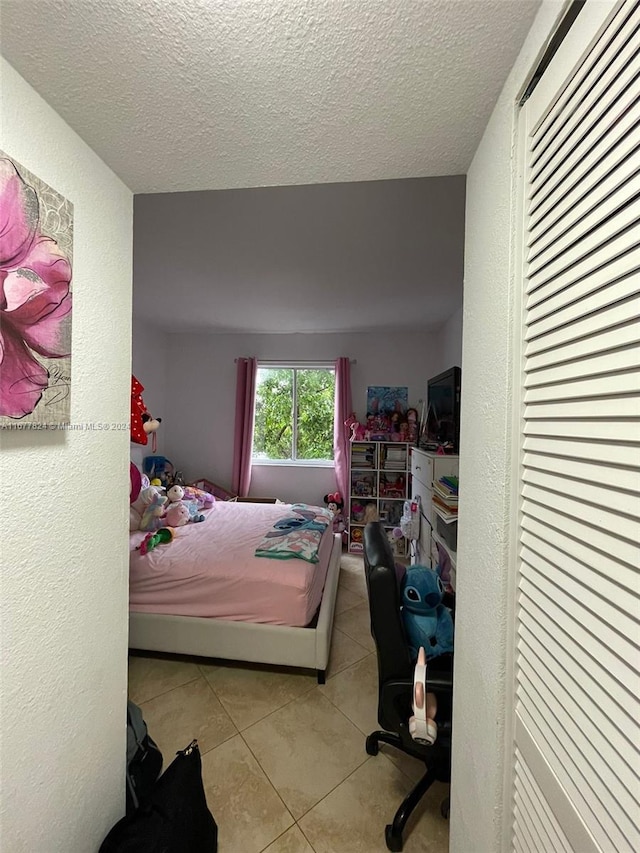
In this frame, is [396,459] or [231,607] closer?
[231,607]

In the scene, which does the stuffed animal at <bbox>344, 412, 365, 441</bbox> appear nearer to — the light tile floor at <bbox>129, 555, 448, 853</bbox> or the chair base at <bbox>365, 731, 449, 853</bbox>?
the light tile floor at <bbox>129, 555, 448, 853</bbox>

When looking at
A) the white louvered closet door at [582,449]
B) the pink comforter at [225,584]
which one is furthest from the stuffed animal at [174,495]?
the white louvered closet door at [582,449]

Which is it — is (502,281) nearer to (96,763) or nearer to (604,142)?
(604,142)

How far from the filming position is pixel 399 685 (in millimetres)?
1173

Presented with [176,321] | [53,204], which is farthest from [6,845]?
[176,321]

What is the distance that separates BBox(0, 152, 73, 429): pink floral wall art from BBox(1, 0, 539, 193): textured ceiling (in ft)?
0.78

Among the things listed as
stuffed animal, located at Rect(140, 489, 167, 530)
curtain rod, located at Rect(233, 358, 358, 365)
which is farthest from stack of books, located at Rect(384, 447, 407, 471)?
stuffed animal, located at Rect(140, 489, 167, 530)

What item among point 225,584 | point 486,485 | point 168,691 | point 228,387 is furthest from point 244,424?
point 486,485

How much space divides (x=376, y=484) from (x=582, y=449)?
3494mm

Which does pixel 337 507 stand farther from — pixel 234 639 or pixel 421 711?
pixel 421 711

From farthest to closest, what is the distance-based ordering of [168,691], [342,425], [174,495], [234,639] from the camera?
1. [342,425]
2. [174,495]
3. [234,639]
4. [168,691]

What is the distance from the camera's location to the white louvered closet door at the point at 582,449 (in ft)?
1.35

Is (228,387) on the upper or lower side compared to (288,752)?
upper

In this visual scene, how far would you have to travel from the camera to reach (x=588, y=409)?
480 millimetres
